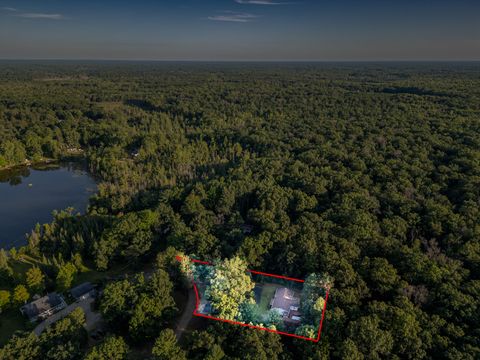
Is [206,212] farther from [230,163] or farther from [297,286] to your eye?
[230,163]

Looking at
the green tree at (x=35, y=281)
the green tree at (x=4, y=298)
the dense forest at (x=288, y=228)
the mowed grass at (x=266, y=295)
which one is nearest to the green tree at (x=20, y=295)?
the dense forest at (x=288, y=228)

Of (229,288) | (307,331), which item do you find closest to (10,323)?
(229,288)

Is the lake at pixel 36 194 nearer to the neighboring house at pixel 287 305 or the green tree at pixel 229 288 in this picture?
the green tree at pixel 229 288

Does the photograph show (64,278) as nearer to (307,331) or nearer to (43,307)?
(43,307)

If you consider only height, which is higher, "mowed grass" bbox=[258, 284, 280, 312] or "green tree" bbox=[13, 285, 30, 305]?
"mowed grass" bbox=[258, 284, 280, 312]

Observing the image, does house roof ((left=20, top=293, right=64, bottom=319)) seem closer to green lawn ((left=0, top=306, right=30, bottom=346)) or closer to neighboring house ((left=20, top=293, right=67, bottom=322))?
neighboring house ((left=20, top=293, right=67, bottom=322))

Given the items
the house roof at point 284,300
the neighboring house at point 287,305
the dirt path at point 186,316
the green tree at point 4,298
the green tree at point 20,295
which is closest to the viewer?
the neighboring house at point 287,305

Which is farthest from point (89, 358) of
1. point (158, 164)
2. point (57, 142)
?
point (57, 142)

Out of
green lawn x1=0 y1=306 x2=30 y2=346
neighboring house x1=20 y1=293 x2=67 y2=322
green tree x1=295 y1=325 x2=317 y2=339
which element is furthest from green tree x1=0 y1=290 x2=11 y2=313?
green tree x1=295 y1=325 x2=317 y2=339
